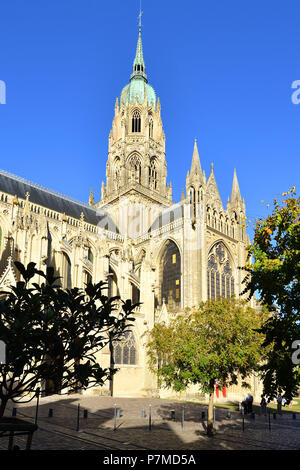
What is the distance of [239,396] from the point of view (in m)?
37.3

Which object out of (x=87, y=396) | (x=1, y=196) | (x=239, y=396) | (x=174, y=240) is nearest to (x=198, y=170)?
(x=174, y=240)

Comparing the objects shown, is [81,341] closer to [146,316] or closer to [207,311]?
[207,311]

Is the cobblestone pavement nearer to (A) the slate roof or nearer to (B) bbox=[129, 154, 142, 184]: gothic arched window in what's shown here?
(A) the slate roof

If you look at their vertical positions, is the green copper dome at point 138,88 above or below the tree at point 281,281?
above

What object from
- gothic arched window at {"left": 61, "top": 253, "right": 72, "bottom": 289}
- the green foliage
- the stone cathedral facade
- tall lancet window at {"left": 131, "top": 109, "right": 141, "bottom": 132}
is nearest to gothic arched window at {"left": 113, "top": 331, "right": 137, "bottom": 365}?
the stone cathedral facade

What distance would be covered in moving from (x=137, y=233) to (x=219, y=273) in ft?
45.0

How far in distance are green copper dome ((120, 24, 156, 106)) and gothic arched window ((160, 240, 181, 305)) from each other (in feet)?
86.4

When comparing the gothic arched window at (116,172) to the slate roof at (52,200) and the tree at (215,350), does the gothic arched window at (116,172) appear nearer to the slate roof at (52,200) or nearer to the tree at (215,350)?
the slate roof at (52,200)

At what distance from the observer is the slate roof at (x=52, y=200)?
42625 millimetres

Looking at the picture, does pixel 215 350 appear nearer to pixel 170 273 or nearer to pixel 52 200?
pixel 170 273

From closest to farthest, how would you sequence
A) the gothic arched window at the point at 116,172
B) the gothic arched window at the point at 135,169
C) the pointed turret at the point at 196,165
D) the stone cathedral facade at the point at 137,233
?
the stone cathedral facade at the point at 137,233
the pointed turret at the point at 196,165
the gothic arched window at the point at 135,169
the gothic arched window at the point at 116,172

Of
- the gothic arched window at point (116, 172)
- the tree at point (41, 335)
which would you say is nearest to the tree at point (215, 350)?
the tree at point (41, 335)

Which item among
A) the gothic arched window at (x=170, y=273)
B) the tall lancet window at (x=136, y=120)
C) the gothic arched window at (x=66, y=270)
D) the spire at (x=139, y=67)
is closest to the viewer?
the gothic arched window at (x=66, y=270)

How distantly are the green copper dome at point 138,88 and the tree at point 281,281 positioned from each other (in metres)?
51.1
